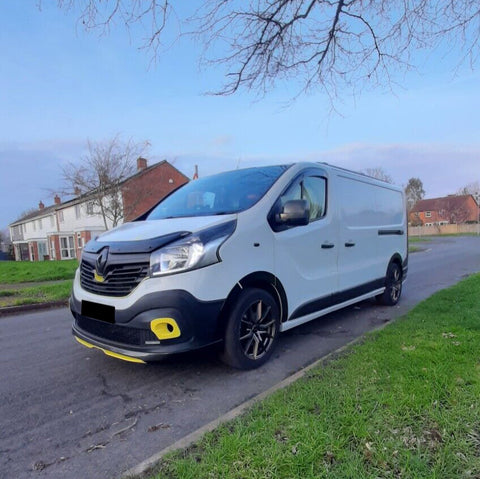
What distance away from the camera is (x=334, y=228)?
4387 millimetres

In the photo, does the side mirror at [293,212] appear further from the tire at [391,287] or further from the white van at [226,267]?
the tire at [391,287]

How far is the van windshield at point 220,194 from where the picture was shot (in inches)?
142

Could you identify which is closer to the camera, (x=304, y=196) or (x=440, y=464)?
(x=440, y=464)

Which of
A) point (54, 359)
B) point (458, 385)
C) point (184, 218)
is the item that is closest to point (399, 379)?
point (458, 385)

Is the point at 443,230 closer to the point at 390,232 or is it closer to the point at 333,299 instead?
the point at 390,232

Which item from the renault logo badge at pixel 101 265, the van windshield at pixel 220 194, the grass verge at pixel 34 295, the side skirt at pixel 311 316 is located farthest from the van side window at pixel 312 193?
the grass verge at pixel 34 295

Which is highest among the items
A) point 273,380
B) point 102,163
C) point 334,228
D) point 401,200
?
point 102,163

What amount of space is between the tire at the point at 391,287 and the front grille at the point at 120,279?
15.3 feet

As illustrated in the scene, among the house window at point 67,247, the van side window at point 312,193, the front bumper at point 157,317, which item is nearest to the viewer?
the front bumper at point 157,317

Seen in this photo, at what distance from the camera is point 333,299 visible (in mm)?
4406

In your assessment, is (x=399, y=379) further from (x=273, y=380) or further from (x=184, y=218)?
(x=184, y=218)

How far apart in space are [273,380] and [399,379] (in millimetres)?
1114

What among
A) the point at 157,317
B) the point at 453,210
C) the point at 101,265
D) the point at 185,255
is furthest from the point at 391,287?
the point at 453,210

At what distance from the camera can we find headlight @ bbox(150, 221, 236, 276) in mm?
2814
